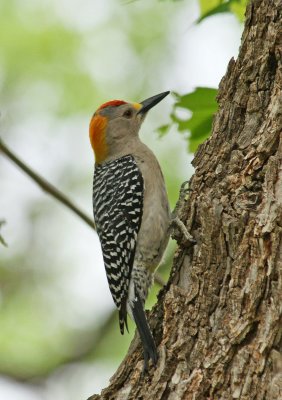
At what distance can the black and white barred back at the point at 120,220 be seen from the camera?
221 inches

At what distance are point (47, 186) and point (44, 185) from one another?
3cm

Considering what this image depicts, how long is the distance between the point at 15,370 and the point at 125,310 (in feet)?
14.3

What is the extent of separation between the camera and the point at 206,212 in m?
3.94

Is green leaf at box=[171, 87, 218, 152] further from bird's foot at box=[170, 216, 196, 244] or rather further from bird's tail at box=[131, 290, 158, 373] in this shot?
bird's tail at box=[131, 290, 158, 373]

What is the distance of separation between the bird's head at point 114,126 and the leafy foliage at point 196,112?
1792 mm

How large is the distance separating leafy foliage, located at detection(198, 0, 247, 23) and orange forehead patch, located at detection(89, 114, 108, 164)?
234 centimetres

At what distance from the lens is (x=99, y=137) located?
7066 millimetres

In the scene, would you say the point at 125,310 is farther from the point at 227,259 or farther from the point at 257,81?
the point at 257,81

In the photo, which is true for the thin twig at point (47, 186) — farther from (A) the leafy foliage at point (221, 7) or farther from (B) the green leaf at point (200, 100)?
(A) the leafy foliage at point (221, 7)

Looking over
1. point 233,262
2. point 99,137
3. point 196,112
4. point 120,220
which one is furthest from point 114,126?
point 233,262

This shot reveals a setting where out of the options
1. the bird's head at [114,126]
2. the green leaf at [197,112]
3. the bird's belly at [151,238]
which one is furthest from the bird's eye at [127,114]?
the green leaf at [197,112]

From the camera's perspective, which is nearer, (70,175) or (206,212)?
(206,212)

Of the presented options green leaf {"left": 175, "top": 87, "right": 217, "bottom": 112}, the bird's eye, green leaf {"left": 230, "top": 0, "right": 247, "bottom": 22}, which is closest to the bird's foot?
green leaf {"left": 175, "top": 87, "right": 217, "bottom": 112}

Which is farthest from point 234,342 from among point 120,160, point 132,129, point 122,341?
point 122,341
